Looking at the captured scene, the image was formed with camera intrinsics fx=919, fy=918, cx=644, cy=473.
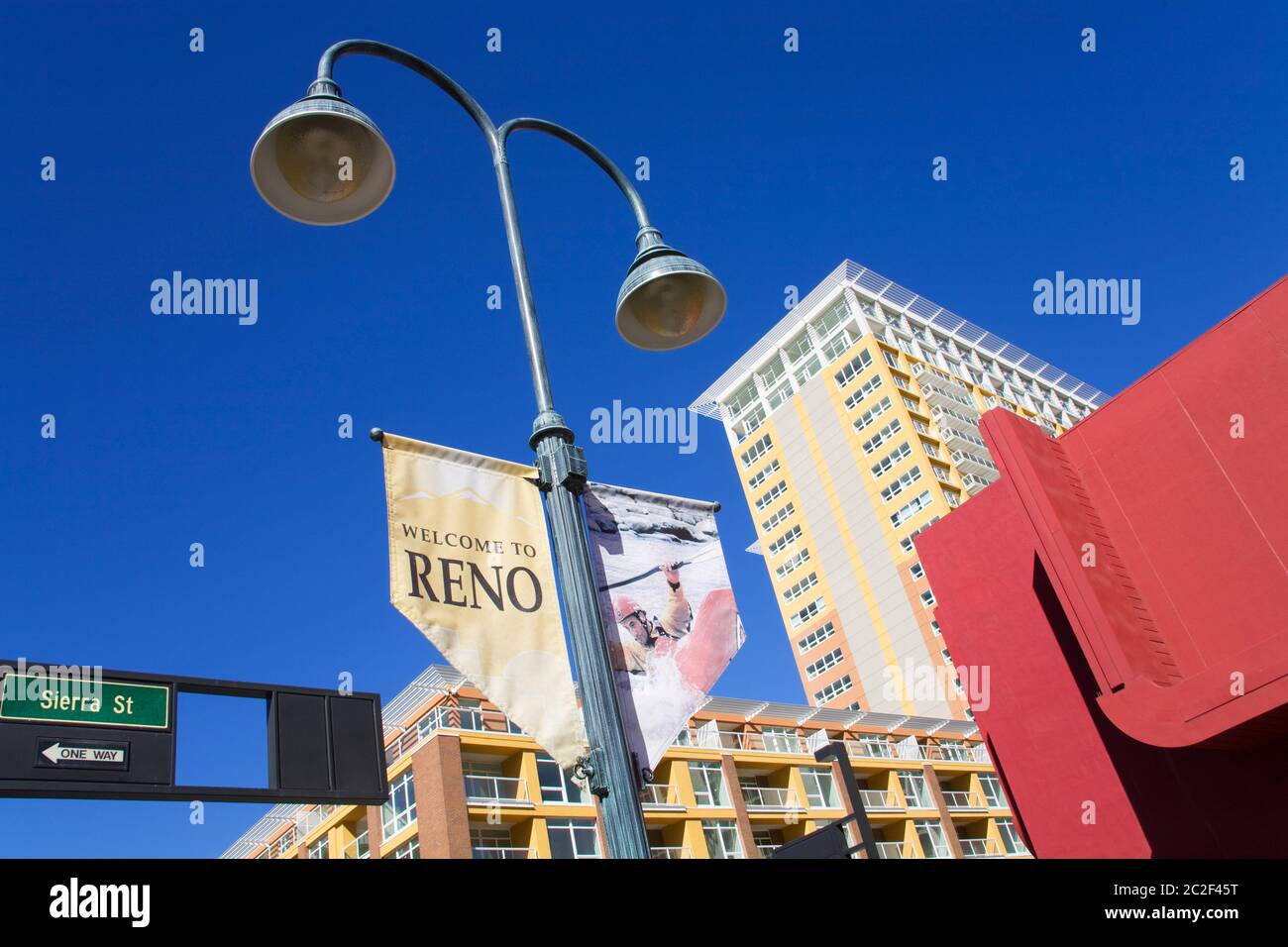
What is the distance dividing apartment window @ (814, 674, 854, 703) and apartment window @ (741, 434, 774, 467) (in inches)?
763

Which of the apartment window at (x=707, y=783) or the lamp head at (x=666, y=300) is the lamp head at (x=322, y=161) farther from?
the apartment window at (x=707, y=783)

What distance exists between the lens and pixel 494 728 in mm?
35438

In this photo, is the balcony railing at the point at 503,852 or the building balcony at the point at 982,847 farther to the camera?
the building balcony at the point at 982,847

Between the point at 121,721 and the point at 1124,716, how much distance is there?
38.0ft

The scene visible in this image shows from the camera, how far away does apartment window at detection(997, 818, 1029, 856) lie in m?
50.8

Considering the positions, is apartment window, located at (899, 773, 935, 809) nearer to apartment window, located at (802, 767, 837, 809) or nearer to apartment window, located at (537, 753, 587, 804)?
apartment window, located at (802, 767, 837, 809)

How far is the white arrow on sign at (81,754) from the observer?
15.8ft

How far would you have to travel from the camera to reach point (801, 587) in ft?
225

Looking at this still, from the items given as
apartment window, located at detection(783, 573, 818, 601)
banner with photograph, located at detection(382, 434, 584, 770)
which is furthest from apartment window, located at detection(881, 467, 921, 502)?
banner with photograph, located at detection(382, 434, 584, 770)

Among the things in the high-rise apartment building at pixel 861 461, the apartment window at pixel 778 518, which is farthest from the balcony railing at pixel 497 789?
the apartment window at pixel 778 518

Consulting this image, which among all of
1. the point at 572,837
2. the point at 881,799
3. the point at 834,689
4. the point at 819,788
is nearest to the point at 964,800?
the point at 881,799

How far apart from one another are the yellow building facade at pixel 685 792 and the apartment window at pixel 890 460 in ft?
58.3
